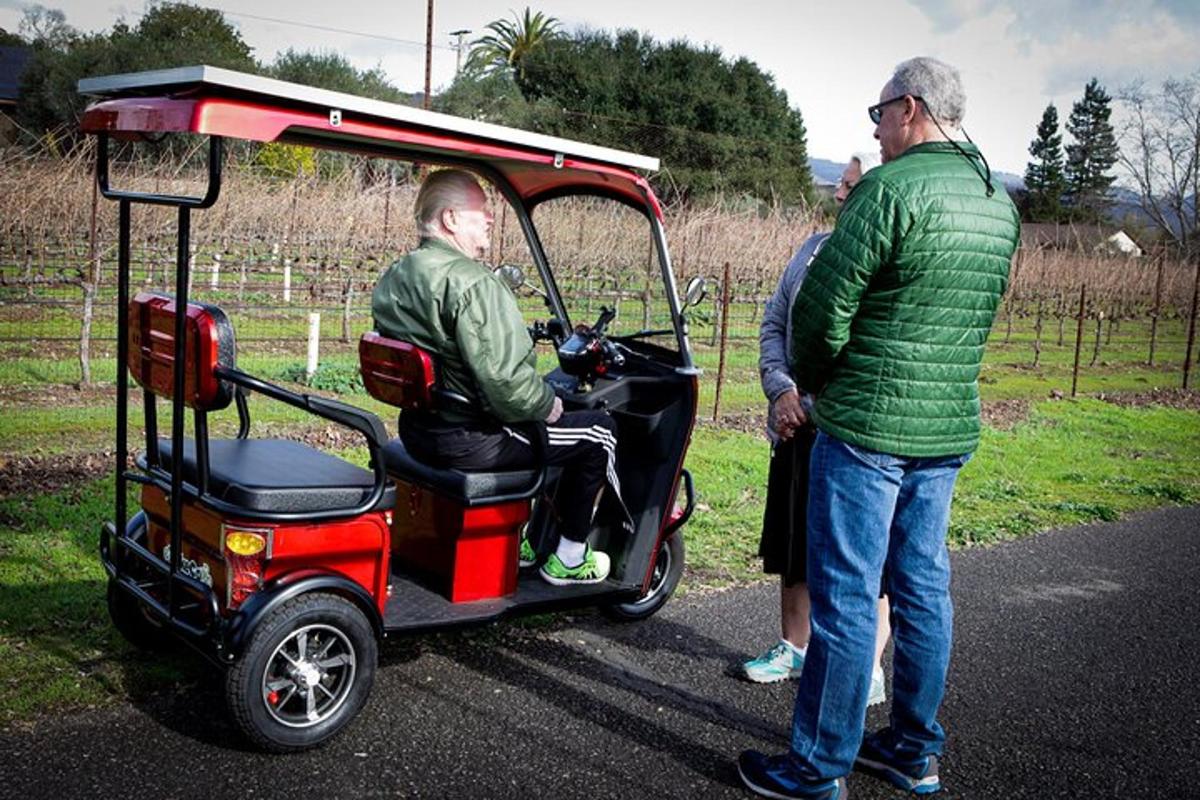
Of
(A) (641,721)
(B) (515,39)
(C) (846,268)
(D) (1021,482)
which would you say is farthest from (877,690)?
(B) (515,39)

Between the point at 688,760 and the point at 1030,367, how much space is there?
18668 millimetres

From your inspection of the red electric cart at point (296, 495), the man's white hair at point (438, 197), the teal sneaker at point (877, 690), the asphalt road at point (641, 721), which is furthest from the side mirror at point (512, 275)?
the teal sneaker at point (877, 690)

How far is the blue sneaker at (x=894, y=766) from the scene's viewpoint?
384cm

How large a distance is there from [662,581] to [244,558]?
86.2 inches

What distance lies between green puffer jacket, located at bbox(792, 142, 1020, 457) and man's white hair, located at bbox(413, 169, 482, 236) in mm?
1379

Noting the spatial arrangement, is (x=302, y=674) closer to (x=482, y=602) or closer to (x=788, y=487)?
(x=482, y=602)

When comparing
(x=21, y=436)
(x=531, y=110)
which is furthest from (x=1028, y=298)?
(x=21, y=436)

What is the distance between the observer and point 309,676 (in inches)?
148

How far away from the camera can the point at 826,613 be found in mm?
3588

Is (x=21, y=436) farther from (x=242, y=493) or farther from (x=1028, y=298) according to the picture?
(x=1028, y=298)

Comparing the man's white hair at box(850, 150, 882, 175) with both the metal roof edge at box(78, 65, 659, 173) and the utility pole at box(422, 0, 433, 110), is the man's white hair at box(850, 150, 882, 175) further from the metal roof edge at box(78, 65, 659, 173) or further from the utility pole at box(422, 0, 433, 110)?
the utility pole at box(422, 0, 433, 110)

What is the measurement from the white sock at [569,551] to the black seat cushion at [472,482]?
45 centimetres

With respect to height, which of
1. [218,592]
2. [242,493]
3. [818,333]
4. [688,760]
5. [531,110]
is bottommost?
[688,760]

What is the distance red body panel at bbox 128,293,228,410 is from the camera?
3678 millimetres
